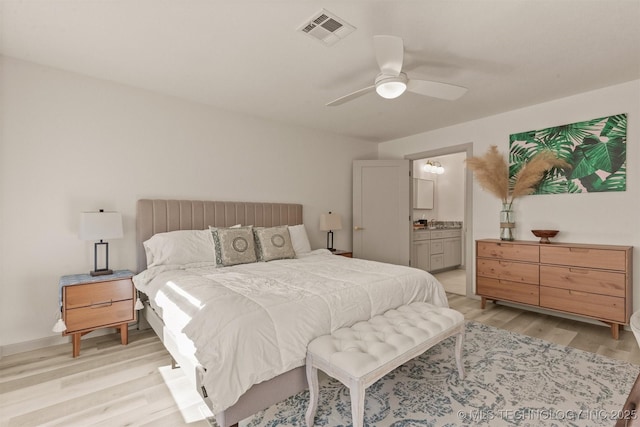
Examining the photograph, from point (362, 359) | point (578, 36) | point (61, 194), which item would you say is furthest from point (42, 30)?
point (578, 36)

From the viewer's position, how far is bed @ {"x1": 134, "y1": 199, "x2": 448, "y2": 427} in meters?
1.54

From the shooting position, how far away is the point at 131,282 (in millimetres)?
2787

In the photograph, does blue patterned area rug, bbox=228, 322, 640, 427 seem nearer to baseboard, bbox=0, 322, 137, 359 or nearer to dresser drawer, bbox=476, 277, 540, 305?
dresser drawer, bbox=476, 277, 540, 305

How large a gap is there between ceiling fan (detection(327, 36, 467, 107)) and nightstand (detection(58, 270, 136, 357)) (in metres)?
2.59

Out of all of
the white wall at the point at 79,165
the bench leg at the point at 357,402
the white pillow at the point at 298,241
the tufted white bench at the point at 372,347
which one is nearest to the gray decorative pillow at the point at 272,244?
the white pillow at the point at 298,241

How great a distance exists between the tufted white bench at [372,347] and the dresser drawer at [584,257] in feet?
6.31

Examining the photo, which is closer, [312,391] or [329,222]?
[312,391]

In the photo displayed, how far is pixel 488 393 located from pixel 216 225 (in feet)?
10.1

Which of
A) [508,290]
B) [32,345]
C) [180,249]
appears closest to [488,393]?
[508,290]

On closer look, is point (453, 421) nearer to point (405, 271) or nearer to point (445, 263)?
point (405, 271)

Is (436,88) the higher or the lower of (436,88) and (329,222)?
the higher

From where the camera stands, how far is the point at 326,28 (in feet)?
7.03

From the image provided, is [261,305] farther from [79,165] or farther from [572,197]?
[572,197]

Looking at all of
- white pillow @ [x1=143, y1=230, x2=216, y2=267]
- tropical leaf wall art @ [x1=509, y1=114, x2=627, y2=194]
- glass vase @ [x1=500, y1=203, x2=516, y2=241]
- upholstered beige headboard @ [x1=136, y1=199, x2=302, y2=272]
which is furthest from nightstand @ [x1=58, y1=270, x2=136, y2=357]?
tropical leaf wall art @ [x1=509, y1=114, x2=627, y2=194]
